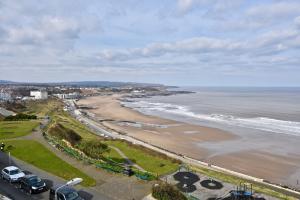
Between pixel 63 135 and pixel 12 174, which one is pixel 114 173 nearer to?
pixel 12 174

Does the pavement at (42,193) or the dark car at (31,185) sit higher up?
the dark car at (31,185)

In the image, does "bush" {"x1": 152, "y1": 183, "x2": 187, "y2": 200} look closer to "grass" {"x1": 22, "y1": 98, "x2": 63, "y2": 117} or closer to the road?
the road

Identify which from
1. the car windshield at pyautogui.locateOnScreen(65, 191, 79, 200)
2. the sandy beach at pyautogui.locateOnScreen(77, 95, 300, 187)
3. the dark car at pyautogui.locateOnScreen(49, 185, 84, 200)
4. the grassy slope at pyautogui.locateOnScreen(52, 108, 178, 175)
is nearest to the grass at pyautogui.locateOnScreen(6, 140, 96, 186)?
the dark car at pyautogui.locateOnScreen(49, 185, 84, 200)

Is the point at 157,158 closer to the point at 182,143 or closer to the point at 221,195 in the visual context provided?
the point at 221,195

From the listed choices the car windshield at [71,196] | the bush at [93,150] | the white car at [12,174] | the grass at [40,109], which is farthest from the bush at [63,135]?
the grass at [40,109]

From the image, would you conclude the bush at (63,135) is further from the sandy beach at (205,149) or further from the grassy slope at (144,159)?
the sandy beach at (205,149)

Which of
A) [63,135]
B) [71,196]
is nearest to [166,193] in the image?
[71,196]

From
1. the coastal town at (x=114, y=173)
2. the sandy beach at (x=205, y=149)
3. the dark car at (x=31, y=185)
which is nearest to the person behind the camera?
the dark car at (x=31, y=185)
